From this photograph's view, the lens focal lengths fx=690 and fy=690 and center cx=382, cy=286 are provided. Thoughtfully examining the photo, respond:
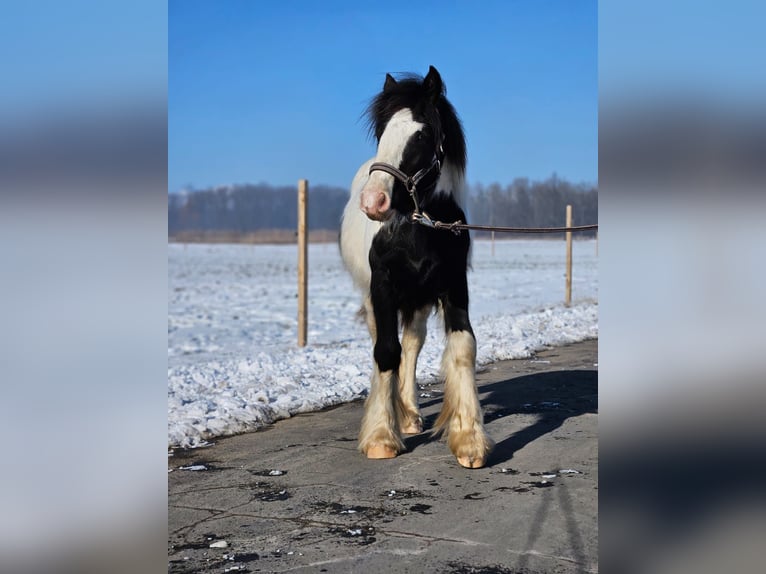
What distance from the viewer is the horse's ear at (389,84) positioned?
4012 millimetres

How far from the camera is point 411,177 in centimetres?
372

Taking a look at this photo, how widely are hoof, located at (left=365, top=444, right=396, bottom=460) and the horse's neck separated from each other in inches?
60.2

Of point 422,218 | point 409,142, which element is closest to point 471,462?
point 422,218

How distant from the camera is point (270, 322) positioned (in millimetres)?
14258

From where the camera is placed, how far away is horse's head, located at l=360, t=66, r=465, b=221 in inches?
141

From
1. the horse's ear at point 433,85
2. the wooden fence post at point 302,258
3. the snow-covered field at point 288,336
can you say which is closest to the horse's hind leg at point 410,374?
the snow-covered field at point 288,336

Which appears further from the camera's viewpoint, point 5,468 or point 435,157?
point 435,157

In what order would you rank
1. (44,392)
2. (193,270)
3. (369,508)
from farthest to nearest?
(193,270) → (369,508) → (44,392)

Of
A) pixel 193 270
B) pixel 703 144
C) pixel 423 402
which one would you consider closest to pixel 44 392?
pixel 703 144

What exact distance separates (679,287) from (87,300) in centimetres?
82

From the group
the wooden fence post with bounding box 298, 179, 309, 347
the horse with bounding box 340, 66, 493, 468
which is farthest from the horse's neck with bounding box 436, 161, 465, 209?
the wooden fence post with bounding box 298, 179, 309, 347

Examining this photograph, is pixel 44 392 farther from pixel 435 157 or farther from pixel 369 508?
pixel 435 157

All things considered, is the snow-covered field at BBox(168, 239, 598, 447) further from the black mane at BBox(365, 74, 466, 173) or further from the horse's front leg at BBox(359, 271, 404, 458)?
the black mane at BBox(365, 74, 466, 173)

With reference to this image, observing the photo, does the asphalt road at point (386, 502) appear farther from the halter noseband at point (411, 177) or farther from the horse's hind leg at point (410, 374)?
the halter noseband at point (411, 177)
